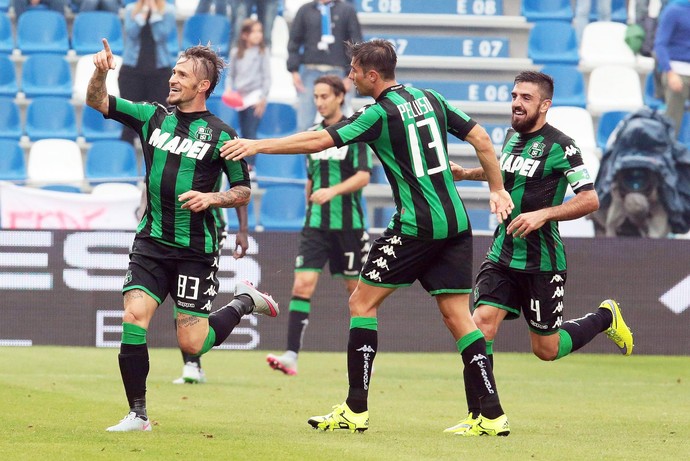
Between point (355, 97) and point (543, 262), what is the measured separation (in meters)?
10.9

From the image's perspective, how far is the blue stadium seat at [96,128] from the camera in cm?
1781

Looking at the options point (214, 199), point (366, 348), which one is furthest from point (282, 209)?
point (214, 199)

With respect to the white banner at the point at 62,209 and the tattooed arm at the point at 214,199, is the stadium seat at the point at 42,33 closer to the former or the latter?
the white banner at the point at 62,209

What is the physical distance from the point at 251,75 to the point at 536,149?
1004cm

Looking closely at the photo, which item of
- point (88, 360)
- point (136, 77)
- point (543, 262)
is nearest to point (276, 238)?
point (88, 360)

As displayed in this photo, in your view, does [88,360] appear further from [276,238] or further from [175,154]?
[175,154]

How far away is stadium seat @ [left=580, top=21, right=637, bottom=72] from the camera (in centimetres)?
1916

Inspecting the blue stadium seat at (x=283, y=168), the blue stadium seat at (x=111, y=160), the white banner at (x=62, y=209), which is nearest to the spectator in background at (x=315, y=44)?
the blue stadium seat at (x=283, y=168)

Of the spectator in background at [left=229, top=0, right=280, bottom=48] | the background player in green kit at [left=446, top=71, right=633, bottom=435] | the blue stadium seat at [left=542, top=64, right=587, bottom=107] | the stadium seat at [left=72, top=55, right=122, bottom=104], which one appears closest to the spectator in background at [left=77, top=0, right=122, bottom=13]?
the stadium seat at [left=72, top=55, right=122, bottom=104]

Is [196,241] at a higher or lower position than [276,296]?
higher

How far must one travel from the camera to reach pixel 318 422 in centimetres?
709

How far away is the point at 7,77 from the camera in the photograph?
1817cm

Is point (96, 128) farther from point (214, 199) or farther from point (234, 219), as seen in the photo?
point (214, 199)

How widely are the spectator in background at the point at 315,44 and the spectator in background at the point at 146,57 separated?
1697 mm
